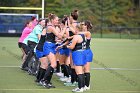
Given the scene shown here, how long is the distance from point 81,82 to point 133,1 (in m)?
52.2

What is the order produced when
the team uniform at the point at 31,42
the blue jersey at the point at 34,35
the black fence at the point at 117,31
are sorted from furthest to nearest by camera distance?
1. the black fence at the point at 117,31
2. the team uniform at the point at 31,42
3. the blue jersey at the point at 34,35

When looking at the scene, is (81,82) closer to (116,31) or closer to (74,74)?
(74,74)

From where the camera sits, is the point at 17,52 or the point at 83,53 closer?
the point at 83,53

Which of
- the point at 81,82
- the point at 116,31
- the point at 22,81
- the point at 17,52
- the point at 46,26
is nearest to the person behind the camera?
the point at 81,82

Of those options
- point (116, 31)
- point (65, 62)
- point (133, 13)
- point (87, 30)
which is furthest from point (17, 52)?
point (133, 13)

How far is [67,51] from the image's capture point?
1491 cm

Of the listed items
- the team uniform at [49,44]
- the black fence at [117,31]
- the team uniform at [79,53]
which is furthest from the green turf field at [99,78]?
the black fence at [117,31]

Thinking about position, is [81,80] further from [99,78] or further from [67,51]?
[99,78]

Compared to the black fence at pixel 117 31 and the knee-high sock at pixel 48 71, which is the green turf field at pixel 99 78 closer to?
the knee-high sock at pixel 48 71

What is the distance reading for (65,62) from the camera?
14.9m

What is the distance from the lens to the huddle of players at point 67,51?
12680 millimetres

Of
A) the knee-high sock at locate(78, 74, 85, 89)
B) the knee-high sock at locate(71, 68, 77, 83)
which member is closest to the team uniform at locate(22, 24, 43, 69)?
the knee-high sock at locate(71, 68, 77, 83)

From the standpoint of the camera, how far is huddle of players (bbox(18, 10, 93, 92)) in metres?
12.7

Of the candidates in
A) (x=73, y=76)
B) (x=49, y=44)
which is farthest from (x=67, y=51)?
(x=49, y=44)
